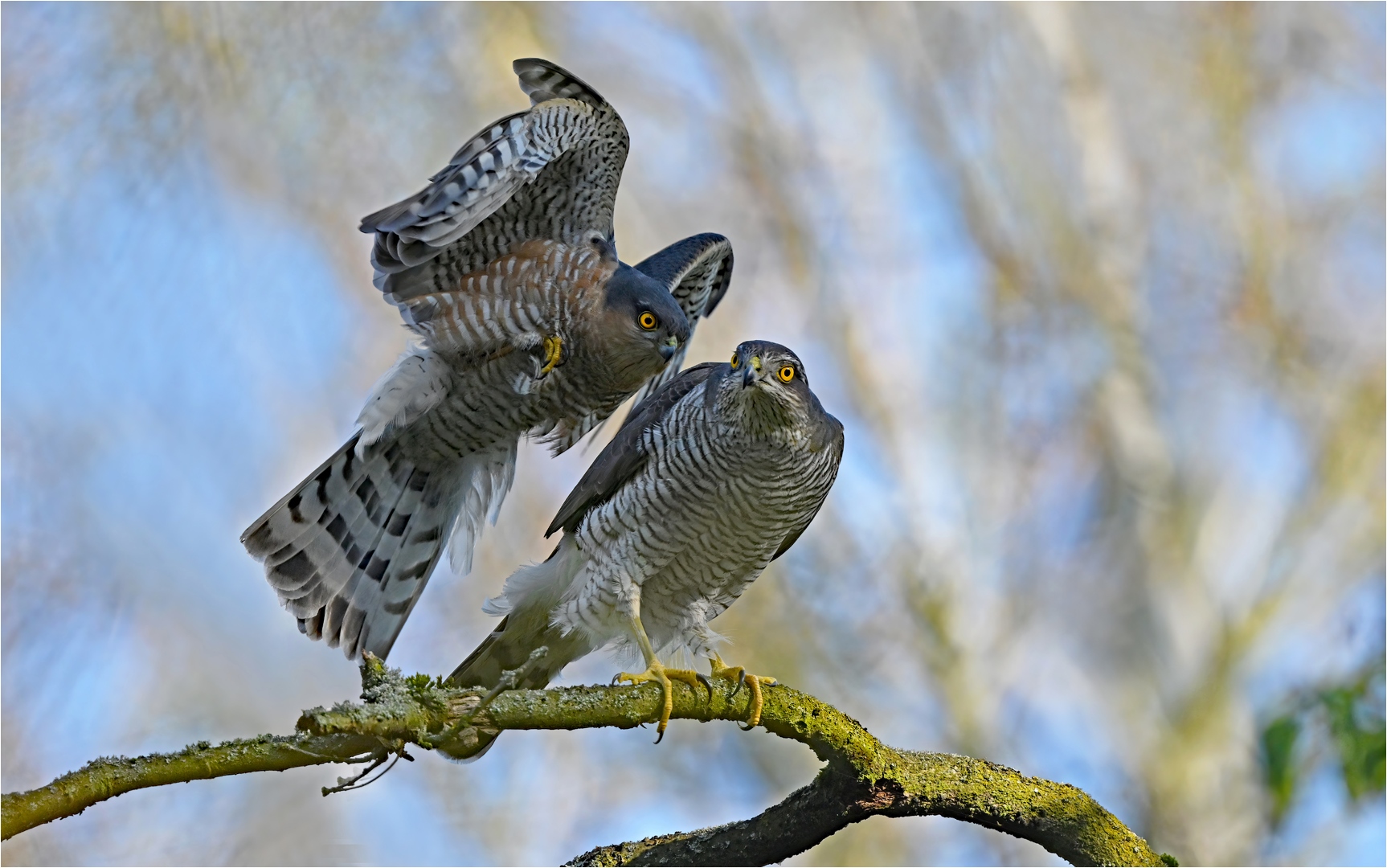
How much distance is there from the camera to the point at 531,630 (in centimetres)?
489

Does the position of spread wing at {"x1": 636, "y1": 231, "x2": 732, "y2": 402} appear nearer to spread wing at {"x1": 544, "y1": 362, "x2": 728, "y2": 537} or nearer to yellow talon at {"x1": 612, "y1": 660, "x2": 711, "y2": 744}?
spread wing at {"x1": 544, "y1": 362, "x2": 728, "y2": 537}

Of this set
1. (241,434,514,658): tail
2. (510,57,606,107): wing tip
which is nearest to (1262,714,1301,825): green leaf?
(241,434,514,658): tail

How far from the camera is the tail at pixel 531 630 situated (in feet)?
15.7

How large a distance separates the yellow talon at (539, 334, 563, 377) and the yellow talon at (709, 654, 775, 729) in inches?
68.5

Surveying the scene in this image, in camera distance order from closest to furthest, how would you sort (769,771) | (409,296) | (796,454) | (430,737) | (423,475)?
(430,737) < (796,454) < (409,296) < (423,475) < (769,771)

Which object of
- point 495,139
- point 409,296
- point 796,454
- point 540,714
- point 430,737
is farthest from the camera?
point 409,296

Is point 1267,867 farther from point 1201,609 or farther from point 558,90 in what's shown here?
point 558,90

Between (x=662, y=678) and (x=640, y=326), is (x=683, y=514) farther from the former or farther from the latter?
(x=640, y=326)

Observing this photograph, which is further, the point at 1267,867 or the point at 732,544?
the point at 1267,867

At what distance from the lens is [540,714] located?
322 cm

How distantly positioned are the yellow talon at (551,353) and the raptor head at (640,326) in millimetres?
230

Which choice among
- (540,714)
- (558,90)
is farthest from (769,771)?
(540,714)

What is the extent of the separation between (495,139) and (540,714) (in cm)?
265

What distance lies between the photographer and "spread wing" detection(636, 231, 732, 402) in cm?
612
